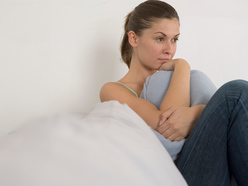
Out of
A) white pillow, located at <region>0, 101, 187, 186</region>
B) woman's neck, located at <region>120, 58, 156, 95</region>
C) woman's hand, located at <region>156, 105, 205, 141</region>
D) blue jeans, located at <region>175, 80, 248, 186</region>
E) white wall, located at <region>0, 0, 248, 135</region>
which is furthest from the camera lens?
white wall, located at <region>0, 0, 248, 135</region>

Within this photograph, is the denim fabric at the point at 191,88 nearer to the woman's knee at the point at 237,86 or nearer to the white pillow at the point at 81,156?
the woman's knee at the point at 237,86

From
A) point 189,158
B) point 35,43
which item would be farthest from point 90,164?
point 35,43

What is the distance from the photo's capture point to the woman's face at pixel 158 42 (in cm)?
A: 168

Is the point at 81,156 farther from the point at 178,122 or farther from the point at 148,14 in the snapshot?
the point at 148,14

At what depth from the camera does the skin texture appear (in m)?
1.14

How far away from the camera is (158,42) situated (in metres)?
1.71

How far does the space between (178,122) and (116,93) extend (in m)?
0.50

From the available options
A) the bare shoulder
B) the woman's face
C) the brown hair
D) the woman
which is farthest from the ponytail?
the bare shoulder

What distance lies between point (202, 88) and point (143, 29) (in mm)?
611

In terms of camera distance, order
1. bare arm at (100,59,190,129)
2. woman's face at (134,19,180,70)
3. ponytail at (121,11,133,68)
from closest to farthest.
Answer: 1. bare arm at (100,59,190,129)
2. woman's face at (134,19,180,70)
3. ponytail at (121,11,133,68)

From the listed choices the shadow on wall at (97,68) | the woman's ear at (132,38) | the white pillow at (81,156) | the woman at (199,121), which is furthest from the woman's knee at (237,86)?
the shadow on wall at (97,68)

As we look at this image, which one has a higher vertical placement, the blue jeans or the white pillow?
the white pillow

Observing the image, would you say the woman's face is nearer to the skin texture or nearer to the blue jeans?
the skin texture

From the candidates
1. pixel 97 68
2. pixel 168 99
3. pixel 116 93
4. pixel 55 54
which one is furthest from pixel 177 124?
pixel 55 54
